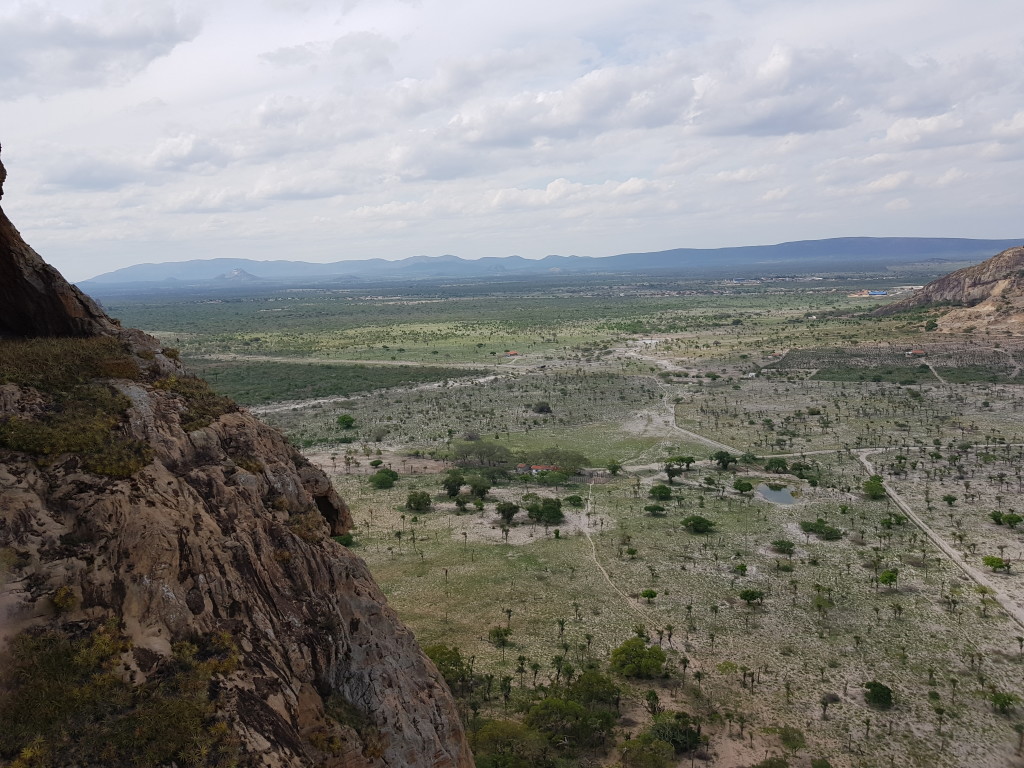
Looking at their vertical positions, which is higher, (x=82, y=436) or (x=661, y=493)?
(x=82, y=436)

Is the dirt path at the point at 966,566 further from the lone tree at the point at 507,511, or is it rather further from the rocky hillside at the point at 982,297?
the rocky hillside at the point at 982,297

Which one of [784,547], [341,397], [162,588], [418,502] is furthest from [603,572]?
[341,397]

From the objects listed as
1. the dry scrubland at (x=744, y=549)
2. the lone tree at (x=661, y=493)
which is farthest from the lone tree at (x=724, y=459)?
the lone tree at (x=661, y=493)

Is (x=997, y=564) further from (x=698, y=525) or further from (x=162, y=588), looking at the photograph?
(x=162, y=588)

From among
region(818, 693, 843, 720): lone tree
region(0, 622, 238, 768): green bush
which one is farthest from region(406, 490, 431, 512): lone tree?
region(0, 622, 238, 768): green bush

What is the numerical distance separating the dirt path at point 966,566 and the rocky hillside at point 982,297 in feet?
290

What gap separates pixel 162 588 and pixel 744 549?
35.9 m

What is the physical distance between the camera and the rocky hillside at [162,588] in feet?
38.7

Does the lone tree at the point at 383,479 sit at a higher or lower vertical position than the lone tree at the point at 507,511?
higher

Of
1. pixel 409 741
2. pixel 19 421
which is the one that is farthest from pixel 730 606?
pixel 19 421

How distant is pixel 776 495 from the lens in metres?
52.6

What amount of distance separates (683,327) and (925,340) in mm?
55024

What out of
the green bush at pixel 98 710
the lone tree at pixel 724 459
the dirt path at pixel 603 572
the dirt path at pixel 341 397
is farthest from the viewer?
the dirt path at pixel 341 397

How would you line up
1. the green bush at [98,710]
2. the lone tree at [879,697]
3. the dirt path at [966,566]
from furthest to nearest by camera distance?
the dirt path at [966,566] → the lone tree at [879,697] → the green bush at [98,710]
